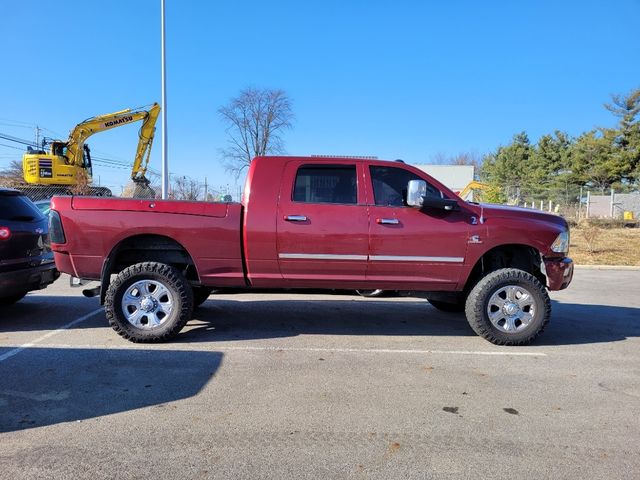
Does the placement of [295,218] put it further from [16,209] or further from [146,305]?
[16,209]

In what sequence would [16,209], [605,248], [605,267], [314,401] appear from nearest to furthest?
[314,401]
[16,209]
[605,267]
[605,248]

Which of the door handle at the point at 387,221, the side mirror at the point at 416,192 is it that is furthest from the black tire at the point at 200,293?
the side mirror at the point at 416,192

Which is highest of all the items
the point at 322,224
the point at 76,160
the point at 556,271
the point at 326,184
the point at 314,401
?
the point at 76,160

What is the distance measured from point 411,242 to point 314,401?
232 cm

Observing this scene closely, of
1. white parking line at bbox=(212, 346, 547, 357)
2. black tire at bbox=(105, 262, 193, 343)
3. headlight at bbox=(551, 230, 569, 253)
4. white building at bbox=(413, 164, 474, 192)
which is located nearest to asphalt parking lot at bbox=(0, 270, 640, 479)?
white parking line at bbox=(212, 346, 547, 357)

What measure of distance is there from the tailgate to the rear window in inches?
58.6

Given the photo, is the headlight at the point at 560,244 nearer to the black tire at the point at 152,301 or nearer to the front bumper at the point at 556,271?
the front bumper at the point at 556,271

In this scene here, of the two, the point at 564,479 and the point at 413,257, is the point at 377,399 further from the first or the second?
the point at 413,257

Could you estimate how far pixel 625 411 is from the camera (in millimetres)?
3777

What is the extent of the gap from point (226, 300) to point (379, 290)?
3.18 m

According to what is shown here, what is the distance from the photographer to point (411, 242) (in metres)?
5.41

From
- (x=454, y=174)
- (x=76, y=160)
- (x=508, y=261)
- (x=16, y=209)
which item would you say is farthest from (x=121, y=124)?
(x=454, y=174)

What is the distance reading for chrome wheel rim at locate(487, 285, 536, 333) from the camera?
18.0 feet

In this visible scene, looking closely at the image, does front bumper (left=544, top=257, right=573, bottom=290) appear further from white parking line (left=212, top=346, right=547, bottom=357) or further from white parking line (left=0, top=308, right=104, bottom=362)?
white parking line (left=0, top=308, right=104, bottom=362)
